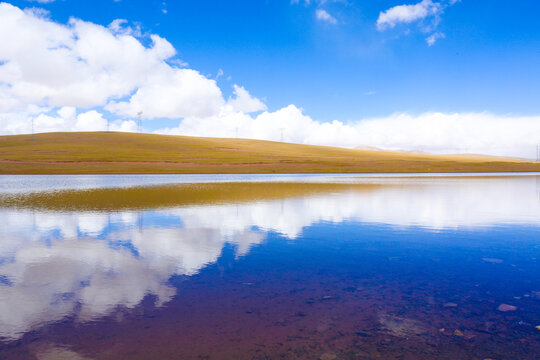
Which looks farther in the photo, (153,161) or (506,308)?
(153,161)

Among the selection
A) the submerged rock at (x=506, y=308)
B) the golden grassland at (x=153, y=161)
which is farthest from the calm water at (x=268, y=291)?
the golden grassland at (x=153, y=161)

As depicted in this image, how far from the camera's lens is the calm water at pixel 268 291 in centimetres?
661

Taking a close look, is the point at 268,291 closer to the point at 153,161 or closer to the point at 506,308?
the point at 506,308

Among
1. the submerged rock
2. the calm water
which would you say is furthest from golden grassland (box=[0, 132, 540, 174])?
the submerged rock

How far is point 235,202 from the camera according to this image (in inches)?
1100

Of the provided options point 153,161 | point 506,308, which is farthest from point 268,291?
point 153,161

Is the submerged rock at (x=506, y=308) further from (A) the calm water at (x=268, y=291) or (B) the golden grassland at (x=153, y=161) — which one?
(B) the golden grassland at (x=153, y=161)

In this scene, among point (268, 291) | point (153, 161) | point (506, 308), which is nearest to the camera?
point (506, 308)

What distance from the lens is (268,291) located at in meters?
9.21

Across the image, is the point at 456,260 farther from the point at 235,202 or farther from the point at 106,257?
the point at 235,202

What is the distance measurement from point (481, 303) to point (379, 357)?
12.1 feet

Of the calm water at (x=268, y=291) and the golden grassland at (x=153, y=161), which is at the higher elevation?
the golden grassland at (x=153, y=161)

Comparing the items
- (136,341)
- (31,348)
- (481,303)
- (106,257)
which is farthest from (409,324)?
(106,257)

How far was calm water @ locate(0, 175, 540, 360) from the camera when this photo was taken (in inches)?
260
